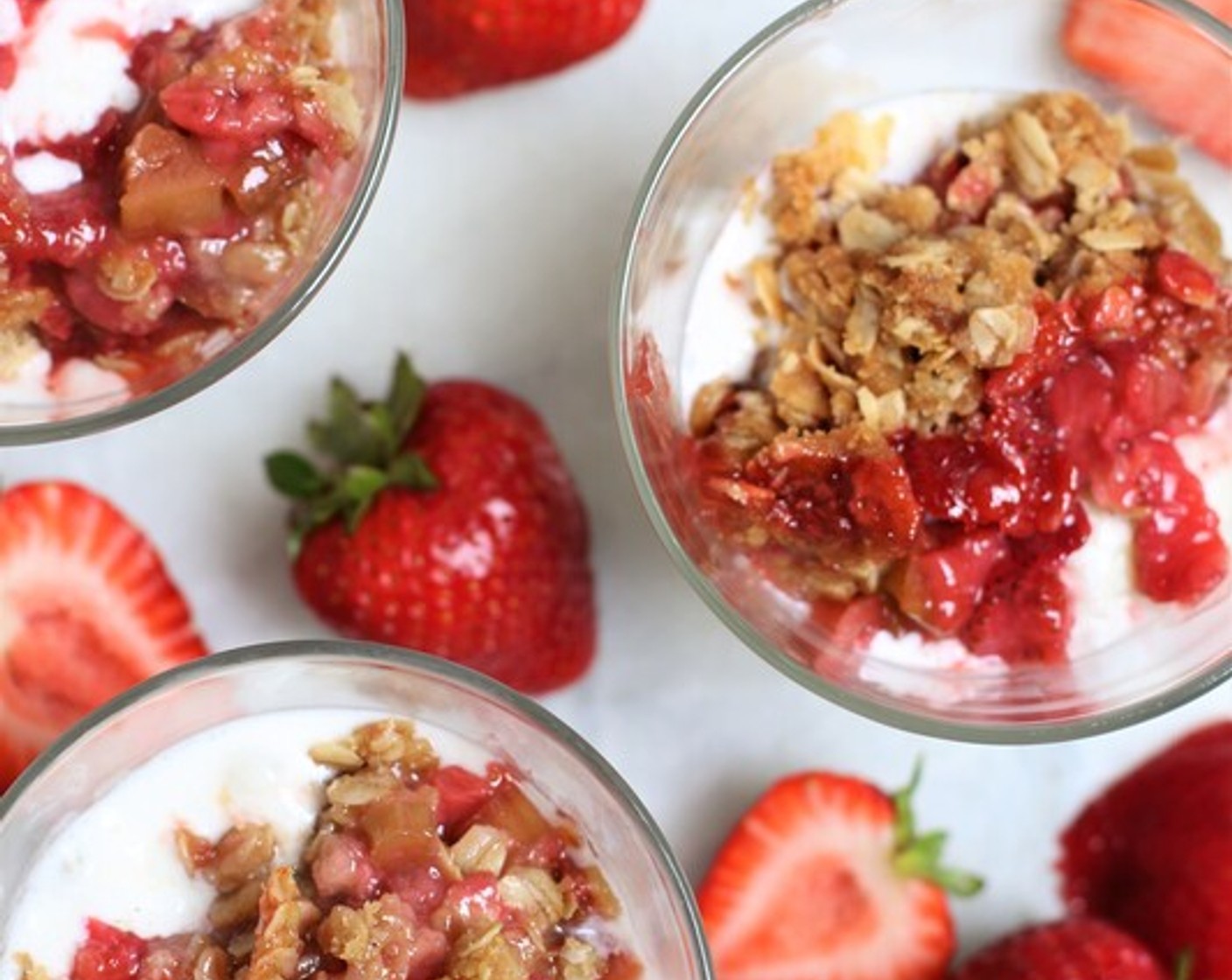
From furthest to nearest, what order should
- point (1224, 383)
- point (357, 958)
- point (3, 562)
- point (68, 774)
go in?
1. point (3, 562)
2. point (1224, 383)
3. point (68, 774)
4. point (357, 958)

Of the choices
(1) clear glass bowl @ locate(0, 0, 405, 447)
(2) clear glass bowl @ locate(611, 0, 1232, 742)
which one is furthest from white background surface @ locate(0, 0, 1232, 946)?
(1) clear glass bowl @ locate(0, 0, 405, 447)

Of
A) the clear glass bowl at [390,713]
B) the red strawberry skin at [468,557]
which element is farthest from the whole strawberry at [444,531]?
the clear glass bowl at [390,713]

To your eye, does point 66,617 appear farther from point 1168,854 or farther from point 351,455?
point 1168,854

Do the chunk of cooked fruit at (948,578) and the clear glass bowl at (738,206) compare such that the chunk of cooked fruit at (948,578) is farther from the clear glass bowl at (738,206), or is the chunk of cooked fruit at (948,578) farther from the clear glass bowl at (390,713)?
the clear glass bowl at (390,713)

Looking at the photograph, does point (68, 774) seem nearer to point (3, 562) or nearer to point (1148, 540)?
point (3, 562)

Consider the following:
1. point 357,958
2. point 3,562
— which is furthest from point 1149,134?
point 3,562

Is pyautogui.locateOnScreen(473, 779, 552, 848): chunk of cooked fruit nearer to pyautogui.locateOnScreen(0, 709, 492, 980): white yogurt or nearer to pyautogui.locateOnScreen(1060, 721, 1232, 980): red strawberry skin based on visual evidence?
pyautogui.locateOnScreen(0, 709, 492, 980): white yogurt

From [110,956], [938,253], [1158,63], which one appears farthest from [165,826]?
[1158,63]

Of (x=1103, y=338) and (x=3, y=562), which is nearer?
(x=1103, y=338)
